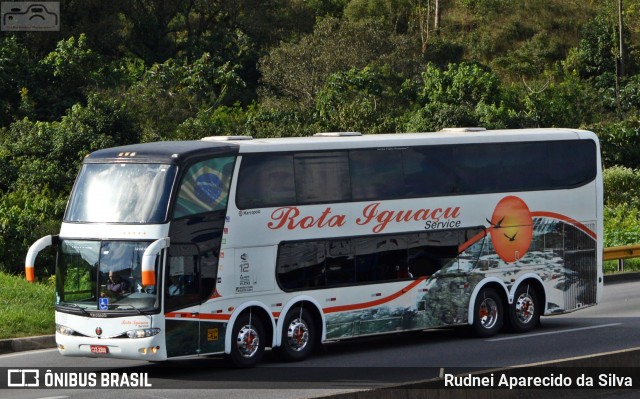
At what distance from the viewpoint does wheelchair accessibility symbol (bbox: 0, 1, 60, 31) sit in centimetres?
4025

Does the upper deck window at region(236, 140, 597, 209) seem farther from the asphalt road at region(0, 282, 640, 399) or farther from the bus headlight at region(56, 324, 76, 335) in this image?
the bus headlight at region(56, 324, 76, 335)

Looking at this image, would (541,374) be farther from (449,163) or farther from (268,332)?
(449,163)

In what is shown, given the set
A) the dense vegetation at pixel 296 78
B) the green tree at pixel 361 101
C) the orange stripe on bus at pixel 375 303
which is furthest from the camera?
the green tree at pixel 361 101

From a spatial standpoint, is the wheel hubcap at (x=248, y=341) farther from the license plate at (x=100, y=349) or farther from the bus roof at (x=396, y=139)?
the bus roof at (x=396, y=139)

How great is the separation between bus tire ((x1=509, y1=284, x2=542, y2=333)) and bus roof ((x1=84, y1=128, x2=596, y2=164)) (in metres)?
2.73

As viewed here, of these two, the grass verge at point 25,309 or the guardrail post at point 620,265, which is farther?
the guardrail post at point 620,265

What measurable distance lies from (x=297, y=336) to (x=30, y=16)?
1085 inches

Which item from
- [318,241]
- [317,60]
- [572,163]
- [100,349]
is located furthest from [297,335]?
[317,60]

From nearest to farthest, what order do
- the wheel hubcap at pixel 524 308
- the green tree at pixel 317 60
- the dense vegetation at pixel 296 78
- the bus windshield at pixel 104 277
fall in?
the bus windshield at pixel 104 277, the wheel hubcap at pixel 524 308, the dense vegetation at pixel 296 78, the green tree at pixel 317 60

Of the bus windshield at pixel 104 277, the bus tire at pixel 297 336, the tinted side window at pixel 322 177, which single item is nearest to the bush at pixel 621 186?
the tinted side window at pixel 322 177

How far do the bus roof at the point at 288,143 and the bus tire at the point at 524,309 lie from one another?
2.73 metres

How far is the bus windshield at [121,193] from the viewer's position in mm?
15586

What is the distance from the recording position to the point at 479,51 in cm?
6316

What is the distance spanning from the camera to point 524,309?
20.3 meters
